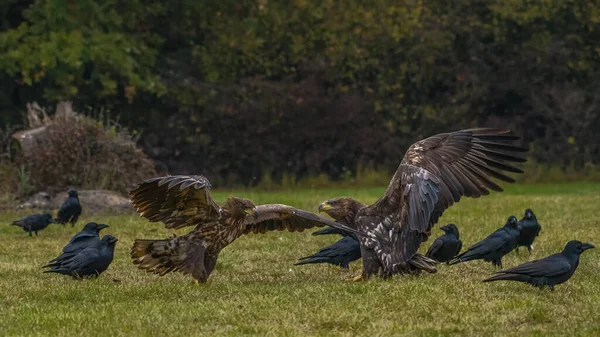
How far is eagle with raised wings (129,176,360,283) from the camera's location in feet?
32.8

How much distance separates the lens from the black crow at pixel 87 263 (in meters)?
10.9

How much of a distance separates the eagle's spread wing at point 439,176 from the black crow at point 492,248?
2.94ft

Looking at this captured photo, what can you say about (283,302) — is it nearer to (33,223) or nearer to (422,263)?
(422,263)

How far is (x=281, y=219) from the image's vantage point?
11.1 m

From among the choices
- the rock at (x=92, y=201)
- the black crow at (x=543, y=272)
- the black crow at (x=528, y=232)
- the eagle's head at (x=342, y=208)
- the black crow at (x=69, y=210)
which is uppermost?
the eagle's head at (x=342, y=208)

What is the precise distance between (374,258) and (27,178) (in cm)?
1167

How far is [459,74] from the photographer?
3083 cm

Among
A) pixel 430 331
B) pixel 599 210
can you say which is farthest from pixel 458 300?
pixel 599 210

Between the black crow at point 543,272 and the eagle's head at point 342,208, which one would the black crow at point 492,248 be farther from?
the black crow at point 543,272

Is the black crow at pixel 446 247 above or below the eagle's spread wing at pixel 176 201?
below

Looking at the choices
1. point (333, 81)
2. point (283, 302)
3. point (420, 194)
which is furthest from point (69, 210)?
Answer: point (333, 81)

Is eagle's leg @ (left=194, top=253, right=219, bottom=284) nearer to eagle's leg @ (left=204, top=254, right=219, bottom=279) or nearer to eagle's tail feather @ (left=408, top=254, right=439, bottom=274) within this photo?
eagle's leg @ (left=204, top=254, right=219, bottom=279)

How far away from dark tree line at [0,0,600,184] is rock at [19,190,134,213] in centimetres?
865

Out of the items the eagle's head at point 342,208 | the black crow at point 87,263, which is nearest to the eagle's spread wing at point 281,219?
the eagle's head at point 342,208
